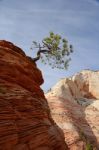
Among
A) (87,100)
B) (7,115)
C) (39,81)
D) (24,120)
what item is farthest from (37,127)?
(87,100)

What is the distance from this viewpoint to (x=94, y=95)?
250ft

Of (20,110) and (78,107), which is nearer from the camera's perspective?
(20,110)

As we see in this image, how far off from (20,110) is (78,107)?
39.8 metres

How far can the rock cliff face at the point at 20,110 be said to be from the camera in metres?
22.2

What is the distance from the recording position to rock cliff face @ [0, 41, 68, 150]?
22234 millimetres

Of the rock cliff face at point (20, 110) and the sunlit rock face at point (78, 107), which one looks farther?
the sunlit rock face at point (78, 107)

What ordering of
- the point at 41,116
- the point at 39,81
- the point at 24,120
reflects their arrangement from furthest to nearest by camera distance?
the point at 39,81 < the point at 41,116 < the point at 24,120

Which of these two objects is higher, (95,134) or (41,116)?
(41,116)

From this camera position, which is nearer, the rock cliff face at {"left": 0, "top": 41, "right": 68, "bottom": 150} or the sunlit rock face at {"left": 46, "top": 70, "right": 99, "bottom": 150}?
the rock cliff face at {"left": 0, "top": 41, "right": 68, "bottom": 150}

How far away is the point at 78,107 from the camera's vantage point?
6391 centimetres

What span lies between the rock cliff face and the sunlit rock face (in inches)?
727

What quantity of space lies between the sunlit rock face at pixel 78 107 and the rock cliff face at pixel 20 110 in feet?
60.6

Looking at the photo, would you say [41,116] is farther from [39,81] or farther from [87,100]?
[87,100]

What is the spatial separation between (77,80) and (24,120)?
52.7 meters
